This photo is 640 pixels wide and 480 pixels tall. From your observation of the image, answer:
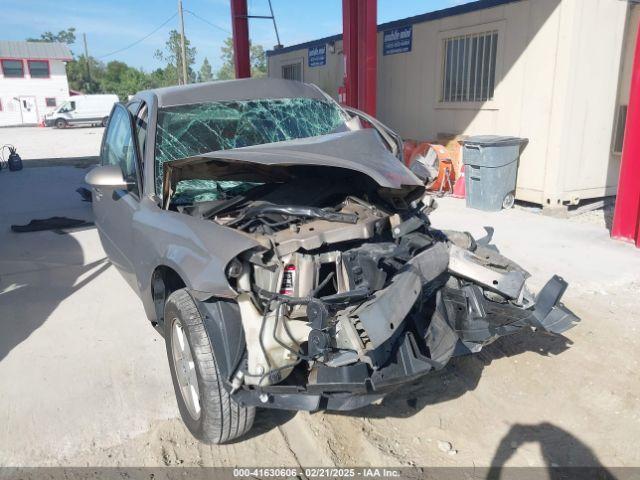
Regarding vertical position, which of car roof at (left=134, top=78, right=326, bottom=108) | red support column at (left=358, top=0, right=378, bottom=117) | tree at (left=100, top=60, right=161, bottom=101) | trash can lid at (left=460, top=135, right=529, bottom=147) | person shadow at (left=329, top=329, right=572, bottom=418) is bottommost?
person shadow at (left=329, top=329, right=572, bottom=418)

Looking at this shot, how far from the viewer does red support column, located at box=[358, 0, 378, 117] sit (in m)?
8.46

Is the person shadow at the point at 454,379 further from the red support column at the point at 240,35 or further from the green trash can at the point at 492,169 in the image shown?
the red support column at the point at 240,35

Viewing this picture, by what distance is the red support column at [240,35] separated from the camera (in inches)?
486

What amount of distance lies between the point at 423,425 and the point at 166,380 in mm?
1701

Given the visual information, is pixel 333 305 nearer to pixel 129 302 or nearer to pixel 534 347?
pixel 534 347

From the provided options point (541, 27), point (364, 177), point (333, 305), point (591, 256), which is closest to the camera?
point (333, 305)

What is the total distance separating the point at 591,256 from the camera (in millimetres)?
5840

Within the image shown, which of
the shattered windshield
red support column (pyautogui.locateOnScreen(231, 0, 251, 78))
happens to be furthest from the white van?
the shattered windshield

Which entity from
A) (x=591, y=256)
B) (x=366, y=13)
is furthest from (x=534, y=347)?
(x=366, y=13)

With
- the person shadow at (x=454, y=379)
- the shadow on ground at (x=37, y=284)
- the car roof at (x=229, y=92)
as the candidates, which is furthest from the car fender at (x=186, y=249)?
the shadow on ground at (x=37, y=284)

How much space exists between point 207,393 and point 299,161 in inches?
50.6

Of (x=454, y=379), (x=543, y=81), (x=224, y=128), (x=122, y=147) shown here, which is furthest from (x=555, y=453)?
(x=543, y=81)

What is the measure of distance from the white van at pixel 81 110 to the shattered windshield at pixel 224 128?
108ft

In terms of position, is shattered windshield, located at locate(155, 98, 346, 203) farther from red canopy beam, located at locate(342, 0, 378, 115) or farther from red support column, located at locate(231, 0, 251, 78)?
red support column, located at locate(231, 0, 251, 78)
